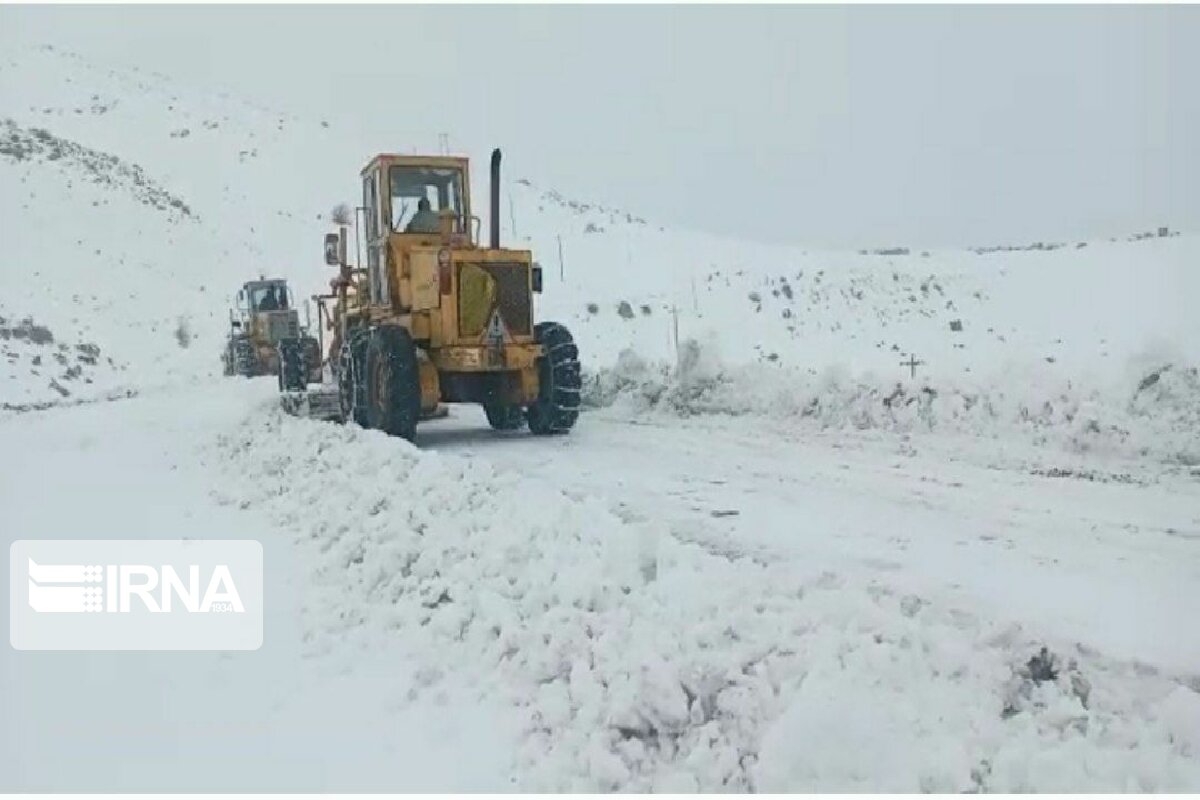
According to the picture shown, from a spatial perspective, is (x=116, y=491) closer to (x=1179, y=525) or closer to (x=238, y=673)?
(x=238, y=673)

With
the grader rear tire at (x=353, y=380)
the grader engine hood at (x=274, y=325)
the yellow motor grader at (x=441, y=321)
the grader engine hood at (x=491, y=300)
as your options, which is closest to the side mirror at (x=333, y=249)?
the yellow motor grader at (x=441, y=321)

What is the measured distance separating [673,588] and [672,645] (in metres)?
0.53

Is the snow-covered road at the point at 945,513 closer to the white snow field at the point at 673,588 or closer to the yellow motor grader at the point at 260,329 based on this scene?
the white snow field at the point at 673,588

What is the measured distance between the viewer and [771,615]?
4.33 meters

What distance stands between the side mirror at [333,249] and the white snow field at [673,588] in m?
2.09

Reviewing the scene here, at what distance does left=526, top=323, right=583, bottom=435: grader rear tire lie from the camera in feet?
39.2

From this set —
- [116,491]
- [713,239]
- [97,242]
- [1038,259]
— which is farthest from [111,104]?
[116,491]

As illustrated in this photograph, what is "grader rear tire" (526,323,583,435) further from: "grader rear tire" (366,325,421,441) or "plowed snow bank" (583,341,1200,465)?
"plowed snow bank" (583,341,1200,465)

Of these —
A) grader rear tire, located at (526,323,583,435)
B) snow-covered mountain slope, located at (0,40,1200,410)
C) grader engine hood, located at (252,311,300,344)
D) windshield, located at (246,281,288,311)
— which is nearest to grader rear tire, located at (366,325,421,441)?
grader rear tire, located at (526,323,583,435)

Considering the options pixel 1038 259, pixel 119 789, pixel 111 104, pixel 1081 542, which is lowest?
pixel 119 789

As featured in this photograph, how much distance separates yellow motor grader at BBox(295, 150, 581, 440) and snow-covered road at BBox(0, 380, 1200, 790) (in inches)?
121

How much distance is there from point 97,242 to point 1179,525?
117ft

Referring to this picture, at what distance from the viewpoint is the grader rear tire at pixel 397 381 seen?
437 inches

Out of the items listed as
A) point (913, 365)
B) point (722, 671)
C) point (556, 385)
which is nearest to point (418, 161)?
point (556, 385)
